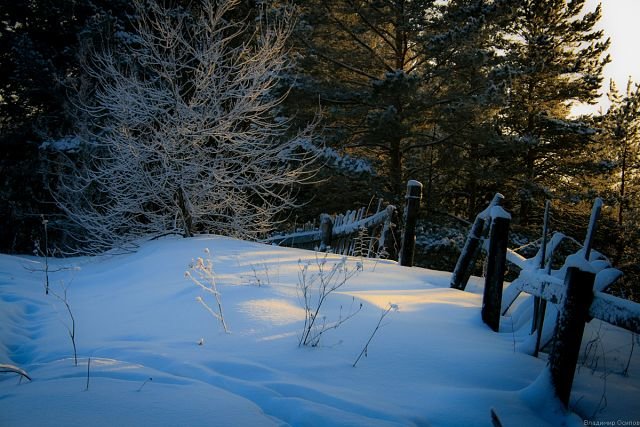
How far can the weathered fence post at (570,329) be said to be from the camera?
241cm

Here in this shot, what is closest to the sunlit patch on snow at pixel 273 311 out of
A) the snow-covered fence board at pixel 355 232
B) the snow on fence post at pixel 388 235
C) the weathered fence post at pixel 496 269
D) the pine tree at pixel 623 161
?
the weathered fence post at pixel 496 269

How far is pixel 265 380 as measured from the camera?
238 cm

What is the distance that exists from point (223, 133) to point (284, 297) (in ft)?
16.8

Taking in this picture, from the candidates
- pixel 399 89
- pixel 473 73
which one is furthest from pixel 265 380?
pixel 473 73

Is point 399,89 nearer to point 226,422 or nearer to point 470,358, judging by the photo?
point 470,358

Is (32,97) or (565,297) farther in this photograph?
(32,97)

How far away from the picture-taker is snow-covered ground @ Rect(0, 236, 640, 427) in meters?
1.96

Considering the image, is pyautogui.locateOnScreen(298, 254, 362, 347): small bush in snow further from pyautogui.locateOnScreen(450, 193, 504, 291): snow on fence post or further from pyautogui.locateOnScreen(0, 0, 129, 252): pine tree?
pyautogui.locateOnScreen(0, 0, 129, 252): pine tree

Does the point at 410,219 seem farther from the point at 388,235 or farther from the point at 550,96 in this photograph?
the point at 550,96

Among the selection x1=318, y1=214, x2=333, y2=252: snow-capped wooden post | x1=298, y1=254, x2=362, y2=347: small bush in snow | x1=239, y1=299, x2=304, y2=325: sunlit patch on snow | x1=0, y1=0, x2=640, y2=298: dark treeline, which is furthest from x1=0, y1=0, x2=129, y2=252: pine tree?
x1=239, y1=299, x2=304, y2=325: sunlit patch on snow

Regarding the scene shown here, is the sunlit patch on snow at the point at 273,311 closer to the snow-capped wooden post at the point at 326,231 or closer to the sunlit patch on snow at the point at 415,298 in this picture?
the sunlit patch on snow at the point at 415,298

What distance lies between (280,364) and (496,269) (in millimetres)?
2251

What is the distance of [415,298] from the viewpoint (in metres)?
4.36

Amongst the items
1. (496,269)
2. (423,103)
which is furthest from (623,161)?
(496,269)
